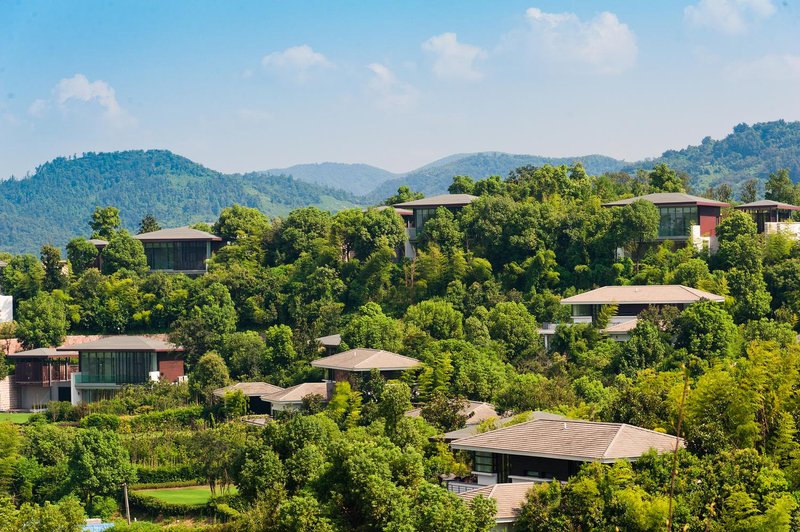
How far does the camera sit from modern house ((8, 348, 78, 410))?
49.2m

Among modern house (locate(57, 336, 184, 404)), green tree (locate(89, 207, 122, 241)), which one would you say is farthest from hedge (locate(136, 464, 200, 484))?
green tree (locate(89, 207, 122, 241))

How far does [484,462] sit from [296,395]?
14.0 meters

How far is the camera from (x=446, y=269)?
4797 cm

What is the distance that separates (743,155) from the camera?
172 m

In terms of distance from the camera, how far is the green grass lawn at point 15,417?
4541 cm

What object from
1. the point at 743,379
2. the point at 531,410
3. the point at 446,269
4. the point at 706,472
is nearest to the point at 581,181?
the point at 446,269

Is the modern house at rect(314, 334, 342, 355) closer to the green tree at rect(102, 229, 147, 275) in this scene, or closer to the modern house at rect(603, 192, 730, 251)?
the modern house at rect(603, 192, 730, 251)

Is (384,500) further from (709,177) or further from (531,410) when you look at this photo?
(709,177)

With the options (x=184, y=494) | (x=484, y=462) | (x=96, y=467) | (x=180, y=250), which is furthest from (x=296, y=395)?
(x=180, y=250)

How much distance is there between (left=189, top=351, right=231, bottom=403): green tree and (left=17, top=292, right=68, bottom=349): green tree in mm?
9204

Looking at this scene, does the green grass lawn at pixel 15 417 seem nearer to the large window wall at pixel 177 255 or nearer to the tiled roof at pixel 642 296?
the large window wall at pixel 177 255

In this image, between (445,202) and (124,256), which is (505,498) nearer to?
(445,202)

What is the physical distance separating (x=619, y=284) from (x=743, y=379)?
17.6 metres

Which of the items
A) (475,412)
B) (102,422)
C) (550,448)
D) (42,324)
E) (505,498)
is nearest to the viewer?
(505,498)
